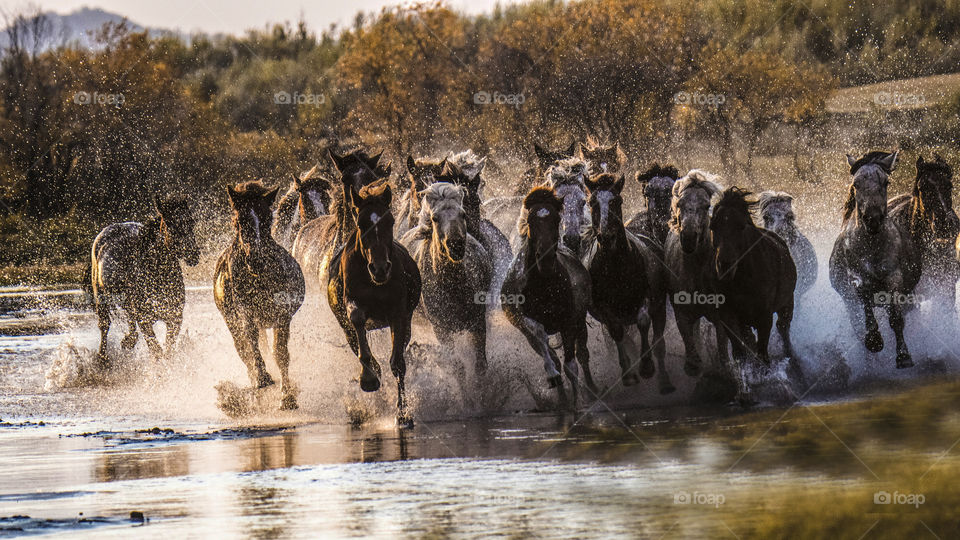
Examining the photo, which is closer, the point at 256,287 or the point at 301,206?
the point at 256,287

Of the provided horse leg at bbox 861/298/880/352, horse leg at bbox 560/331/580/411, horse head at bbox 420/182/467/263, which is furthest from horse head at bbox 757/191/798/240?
horse head at bbox 420/182/467/263

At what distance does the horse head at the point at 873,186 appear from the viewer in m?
14.1

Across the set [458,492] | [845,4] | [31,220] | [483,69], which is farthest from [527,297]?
[845,4]

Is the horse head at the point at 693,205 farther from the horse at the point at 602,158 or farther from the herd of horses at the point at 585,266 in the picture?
the horse at the point at 602,158

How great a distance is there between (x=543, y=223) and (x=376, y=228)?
126cm

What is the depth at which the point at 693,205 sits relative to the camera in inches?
519

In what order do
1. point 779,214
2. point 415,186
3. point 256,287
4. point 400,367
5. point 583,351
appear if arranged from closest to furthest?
1. point 400,367
2. point 583,351
3. point 256,287
4. point 779,214
5. point 415,186

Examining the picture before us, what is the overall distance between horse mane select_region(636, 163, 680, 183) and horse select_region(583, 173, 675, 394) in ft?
3.14

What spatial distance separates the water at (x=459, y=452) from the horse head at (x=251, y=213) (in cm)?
110

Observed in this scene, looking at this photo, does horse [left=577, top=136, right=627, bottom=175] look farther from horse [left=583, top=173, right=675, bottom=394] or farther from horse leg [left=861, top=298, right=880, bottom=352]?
horse leg [left=861, top=298, right=880, bottom=352]

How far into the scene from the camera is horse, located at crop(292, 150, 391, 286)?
550 inches

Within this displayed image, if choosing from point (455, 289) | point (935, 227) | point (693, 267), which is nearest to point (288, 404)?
point (455, 289)

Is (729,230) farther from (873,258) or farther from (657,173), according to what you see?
(873,258)

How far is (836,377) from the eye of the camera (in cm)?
1389
